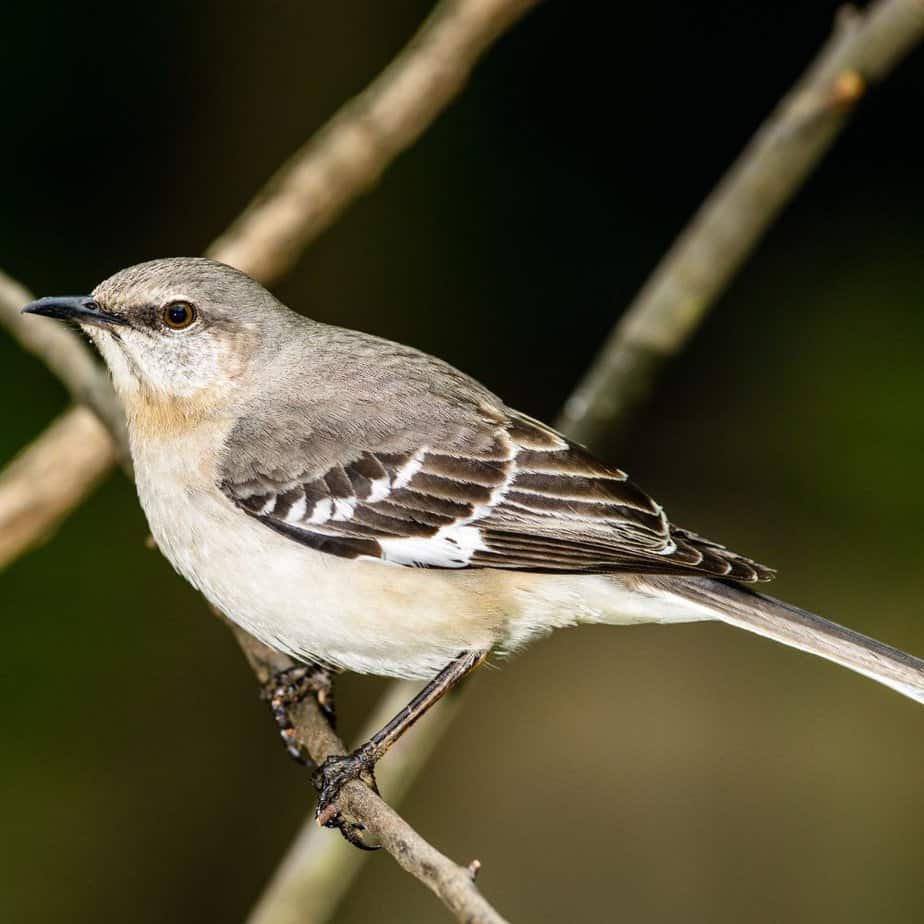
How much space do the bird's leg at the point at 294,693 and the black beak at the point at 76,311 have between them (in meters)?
1.16

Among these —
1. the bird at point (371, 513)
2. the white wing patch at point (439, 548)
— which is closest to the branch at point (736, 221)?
→ the bird at point (371, 513)

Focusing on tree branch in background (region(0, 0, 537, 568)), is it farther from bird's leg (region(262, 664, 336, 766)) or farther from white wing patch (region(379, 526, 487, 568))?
white wing patch (region(379, 526, 487, 568))

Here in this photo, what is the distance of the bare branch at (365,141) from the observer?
14.1 ft

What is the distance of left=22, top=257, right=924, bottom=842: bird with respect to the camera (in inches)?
132

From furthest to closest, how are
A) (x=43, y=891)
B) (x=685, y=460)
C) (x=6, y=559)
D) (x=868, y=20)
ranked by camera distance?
(x=685, y=460) < (x=43, y=891) < (x=868, y=20) < (x=6, y=559)

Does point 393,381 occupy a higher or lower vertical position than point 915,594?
lower

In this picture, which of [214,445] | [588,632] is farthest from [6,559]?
[588,632]

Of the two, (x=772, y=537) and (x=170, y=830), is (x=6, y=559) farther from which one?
(x=772, y=537)

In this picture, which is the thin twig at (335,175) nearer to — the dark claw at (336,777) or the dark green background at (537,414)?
the dark claw at (336,777)

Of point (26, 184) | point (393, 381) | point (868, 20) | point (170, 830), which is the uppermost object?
point (868, 20)

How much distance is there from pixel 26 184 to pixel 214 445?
9.83 feet

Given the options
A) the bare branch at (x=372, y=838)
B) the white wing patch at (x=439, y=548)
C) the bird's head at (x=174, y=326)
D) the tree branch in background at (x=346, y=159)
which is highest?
the tree branch in background at (x=346, y=159)

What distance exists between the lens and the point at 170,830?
19.3 feet

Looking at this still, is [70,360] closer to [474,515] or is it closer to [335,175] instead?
[335,175]
